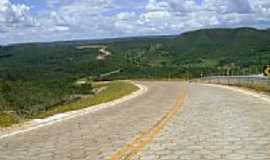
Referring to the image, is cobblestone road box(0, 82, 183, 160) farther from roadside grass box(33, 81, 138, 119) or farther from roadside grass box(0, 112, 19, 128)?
roadside grass box(33, 81, 138, 119)

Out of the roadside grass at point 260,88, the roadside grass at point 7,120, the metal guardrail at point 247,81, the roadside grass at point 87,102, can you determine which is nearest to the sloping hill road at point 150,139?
the roadside grass at point 7,120

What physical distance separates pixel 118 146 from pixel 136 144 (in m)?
0.41

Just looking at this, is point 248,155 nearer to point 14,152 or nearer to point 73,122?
point 14,152

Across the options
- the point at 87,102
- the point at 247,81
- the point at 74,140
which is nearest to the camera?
the point at 74,140

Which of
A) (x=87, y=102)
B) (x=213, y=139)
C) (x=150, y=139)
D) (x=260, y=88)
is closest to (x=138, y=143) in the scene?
(x=150, y=139)

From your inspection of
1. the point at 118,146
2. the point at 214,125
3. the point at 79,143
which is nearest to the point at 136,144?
the point at 118,146

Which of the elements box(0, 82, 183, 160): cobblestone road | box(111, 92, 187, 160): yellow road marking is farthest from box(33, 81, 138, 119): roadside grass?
box(111, 92, 187, 160): yellow road marking

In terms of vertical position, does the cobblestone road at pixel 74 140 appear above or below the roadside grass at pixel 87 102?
above

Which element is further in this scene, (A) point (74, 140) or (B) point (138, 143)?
(A) point (74, 140)

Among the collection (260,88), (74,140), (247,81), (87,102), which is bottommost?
(87,102)

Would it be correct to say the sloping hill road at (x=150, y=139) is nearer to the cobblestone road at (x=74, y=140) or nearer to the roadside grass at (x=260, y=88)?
the cobblestone road at (x=74, y=140)

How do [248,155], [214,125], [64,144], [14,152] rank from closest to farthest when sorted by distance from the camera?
[248,155]
[14,152]
[64,144]
[214,125]

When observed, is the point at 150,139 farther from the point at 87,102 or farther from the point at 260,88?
the point at 260,88

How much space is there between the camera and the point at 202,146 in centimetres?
1123
